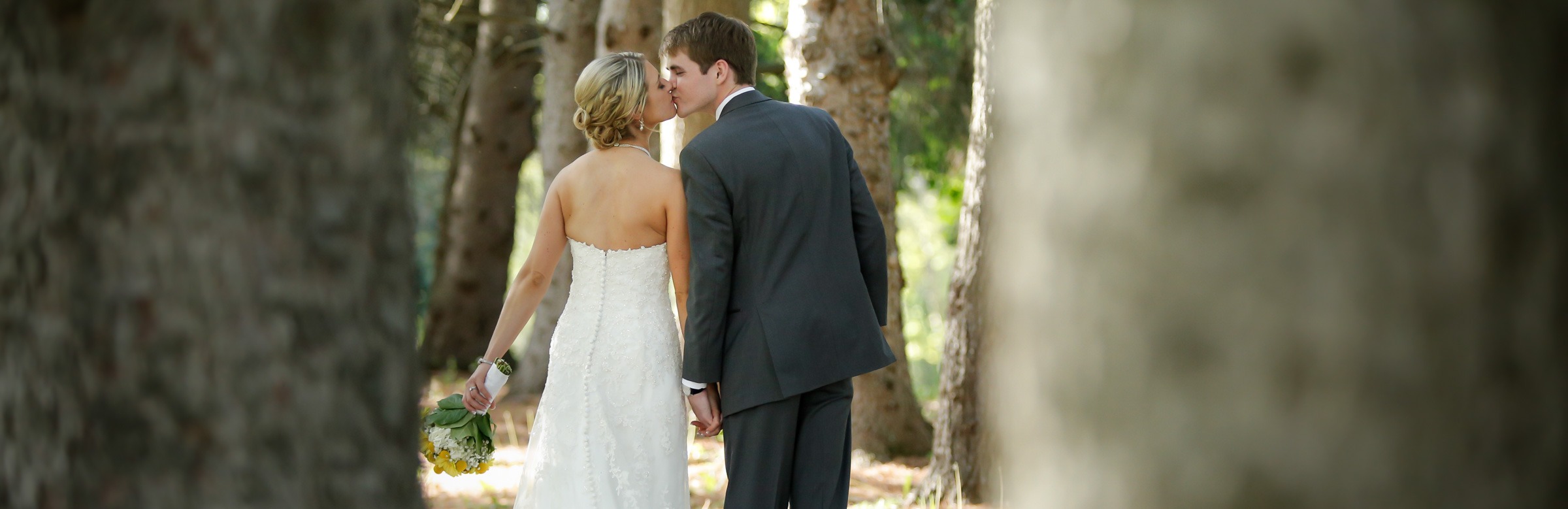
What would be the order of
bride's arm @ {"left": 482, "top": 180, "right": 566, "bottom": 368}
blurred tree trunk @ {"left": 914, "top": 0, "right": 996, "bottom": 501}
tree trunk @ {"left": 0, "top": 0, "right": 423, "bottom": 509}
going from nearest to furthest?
1. tree trunk @ {"left": 0, "top": 0, "right": 423, "bottom": 509}
2. bride's arm @ {"left": 482, "top": 180, "right": 566, "bottom": 368}
3. blurred tree trunk @ {"left": 914, "top": 0, "right": 996, "bottom": 501}

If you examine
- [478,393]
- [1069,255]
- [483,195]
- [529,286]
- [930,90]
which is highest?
[1069,255]

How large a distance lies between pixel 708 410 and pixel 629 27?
5159 mm

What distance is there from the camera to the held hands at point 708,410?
393cm

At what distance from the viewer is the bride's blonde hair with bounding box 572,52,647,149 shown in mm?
3840

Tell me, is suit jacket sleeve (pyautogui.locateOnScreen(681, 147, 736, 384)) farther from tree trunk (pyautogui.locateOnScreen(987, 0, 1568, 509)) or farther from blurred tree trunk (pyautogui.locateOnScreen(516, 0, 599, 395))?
blurred tree trunk (pyautogui.locateOnScreen(516, 0, 599, 395))

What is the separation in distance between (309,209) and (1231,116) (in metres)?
1.01

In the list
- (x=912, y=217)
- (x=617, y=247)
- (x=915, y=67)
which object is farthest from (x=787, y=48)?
(x=912, y=217)

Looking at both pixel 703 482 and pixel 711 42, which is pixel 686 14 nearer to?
pixel 703 482

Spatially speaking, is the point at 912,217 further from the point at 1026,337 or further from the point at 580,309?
the point at 1026,337

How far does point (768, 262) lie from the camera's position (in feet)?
12.3

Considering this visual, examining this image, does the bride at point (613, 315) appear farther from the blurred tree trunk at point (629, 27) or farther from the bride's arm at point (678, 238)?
the blurred tree trunk at point (629, 27)

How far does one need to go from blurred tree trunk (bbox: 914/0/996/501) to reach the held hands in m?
2.59

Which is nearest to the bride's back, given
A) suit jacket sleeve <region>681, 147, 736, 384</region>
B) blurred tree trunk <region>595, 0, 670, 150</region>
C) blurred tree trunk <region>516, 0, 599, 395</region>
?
suit jacket sleeve <region>681, 147, 736, 384</region>

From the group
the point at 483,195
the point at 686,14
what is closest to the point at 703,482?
the point at 686,14
